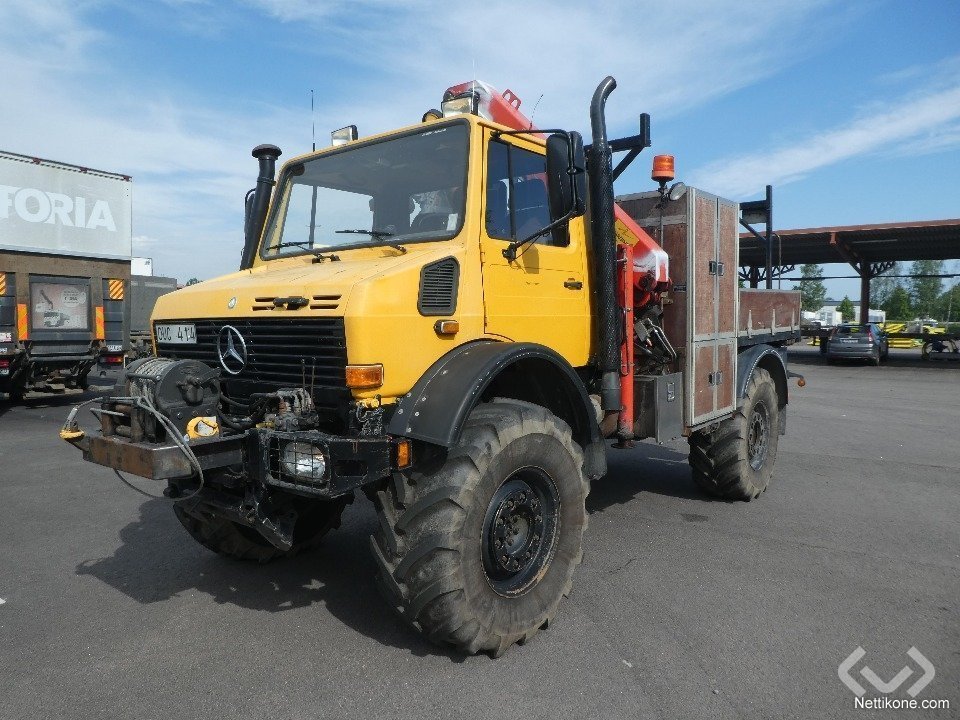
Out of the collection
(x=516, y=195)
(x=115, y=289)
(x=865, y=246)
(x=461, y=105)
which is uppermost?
(x=865, y=246)

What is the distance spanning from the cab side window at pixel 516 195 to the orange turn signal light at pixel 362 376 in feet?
3.60

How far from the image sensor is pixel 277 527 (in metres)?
3.31

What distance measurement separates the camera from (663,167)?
522cm

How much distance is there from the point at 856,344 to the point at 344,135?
25.1 meters

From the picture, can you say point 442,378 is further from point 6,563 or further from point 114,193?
point 114,193

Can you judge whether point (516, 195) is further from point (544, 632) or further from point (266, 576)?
point (266, 576)

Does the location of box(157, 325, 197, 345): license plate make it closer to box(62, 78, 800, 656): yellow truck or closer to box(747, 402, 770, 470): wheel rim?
box(62, 78, 800, 656): yellow truck

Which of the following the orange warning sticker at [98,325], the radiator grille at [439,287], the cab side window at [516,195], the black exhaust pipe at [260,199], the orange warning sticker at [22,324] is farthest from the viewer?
the orange warning sticker at [98,325]

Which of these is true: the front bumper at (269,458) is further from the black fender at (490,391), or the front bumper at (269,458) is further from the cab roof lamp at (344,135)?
the cab roof lamp at (344,135)

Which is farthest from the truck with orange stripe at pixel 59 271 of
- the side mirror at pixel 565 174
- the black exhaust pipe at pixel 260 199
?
the side mirror at pixel 565 174

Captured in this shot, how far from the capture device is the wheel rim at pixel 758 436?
20.8 feet

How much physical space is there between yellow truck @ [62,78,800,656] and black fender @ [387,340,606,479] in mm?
13

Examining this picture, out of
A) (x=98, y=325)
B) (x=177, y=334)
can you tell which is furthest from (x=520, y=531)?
(x=98, y=325)
